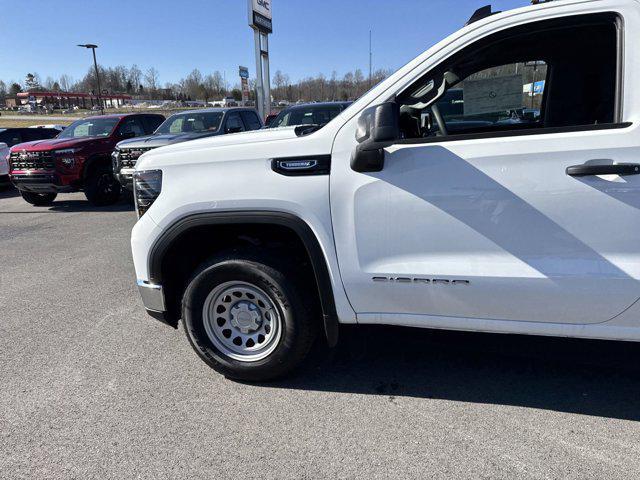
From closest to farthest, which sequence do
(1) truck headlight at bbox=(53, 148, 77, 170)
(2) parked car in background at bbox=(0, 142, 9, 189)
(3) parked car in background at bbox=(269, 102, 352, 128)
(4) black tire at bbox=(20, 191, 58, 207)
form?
(1) truck headlight at bbox=(53, 148, 77, 170)
(3) parked car in background at bbox=(269, 102, 352, 128)
(4) black tire at bbox=(20, 191, 58, 207)
(2) parked car in background at bbox=(0, 142, 9, 189)

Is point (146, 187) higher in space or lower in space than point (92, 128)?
lower

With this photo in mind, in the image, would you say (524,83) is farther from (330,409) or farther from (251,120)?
(251,120)

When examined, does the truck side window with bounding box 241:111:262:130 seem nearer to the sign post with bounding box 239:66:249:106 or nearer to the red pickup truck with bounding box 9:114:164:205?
the red pickup truck with bounding box 9:114:164:205

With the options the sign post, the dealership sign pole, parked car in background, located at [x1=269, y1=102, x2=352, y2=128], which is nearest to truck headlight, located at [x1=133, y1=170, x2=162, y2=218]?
parked car in background, located at [x1=269, y1=102, x2=352, y2=128]

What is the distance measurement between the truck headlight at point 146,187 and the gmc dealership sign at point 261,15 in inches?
727

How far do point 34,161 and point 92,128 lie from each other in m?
1.62

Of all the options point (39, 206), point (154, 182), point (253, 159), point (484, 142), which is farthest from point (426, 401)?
point (39, 206)

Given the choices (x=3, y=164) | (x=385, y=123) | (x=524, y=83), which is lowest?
(x=3, y=164)

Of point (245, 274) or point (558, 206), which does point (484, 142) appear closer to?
point (558, 206)

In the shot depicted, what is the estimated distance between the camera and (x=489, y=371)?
3.11m

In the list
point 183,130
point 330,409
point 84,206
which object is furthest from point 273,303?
point 84,206

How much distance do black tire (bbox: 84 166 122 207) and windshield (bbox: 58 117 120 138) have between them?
3.10 ft

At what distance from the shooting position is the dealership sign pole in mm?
19617

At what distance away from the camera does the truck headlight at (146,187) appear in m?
2.98
